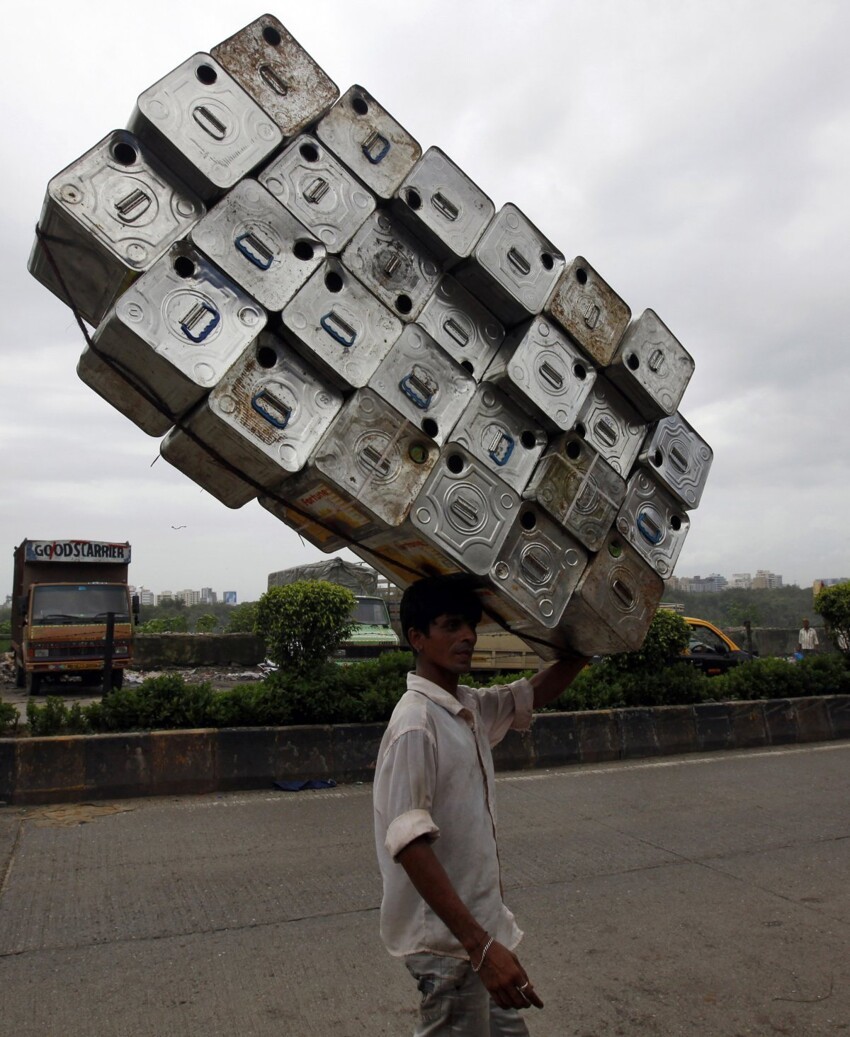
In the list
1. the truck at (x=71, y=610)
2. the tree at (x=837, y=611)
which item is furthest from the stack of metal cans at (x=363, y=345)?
the truck at (x=71, y=610)

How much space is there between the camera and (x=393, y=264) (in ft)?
8.58

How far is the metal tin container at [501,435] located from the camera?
2.56 m

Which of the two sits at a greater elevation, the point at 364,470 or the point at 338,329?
the point at 338,329

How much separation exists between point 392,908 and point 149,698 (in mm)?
5840

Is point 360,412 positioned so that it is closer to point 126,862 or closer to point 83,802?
point 126,862

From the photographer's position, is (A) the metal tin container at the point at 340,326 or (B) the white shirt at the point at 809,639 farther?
(B) the white shirt at the point at 809,639

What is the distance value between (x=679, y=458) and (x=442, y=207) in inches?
47.0

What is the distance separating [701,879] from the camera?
16.4ft

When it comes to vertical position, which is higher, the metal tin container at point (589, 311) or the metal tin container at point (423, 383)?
the metal tin container at point (589, 311)

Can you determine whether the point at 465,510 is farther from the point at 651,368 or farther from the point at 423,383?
the point at 651,368

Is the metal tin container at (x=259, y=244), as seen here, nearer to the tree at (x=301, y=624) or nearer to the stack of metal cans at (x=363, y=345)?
the stack of metal cans at (x=363, y=345)

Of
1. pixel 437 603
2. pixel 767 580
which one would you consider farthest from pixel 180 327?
pixel 767 580

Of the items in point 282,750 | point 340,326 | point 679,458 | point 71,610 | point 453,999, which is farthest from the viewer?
point 71,610

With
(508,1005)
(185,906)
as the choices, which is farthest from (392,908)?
(185,906)
